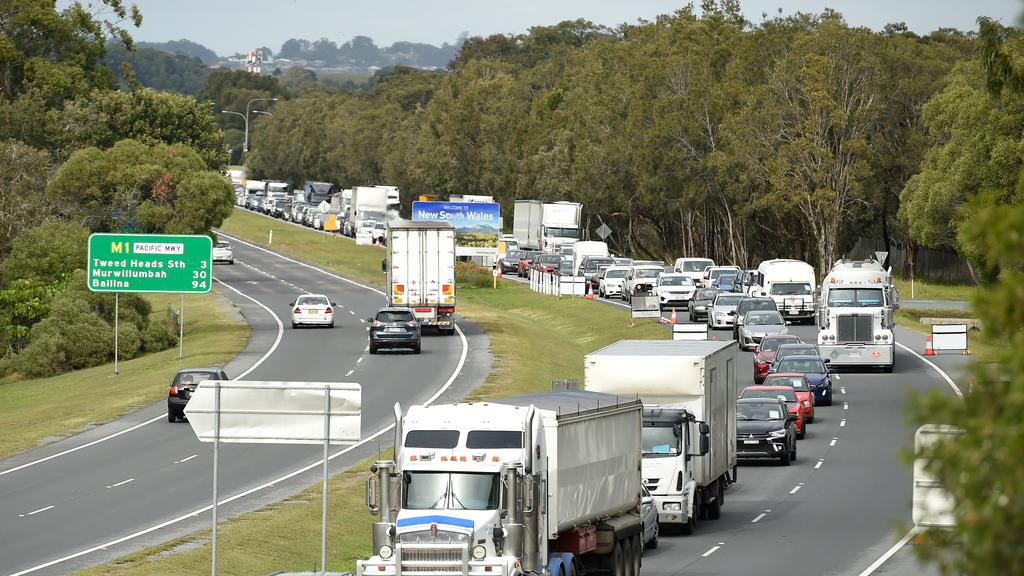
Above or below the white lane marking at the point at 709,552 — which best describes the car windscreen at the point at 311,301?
above

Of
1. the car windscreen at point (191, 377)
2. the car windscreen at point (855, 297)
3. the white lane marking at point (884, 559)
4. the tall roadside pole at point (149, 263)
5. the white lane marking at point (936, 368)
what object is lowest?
the white lane marking at point (884, 559)

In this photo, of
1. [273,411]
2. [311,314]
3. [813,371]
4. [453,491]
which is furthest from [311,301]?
[453,491]

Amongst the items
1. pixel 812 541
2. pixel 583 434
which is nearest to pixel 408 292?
pixel 812 541

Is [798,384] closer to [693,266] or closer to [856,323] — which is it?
[856,323]

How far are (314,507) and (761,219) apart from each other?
74191 millimetres

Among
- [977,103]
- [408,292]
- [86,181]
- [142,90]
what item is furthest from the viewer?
[142,90]

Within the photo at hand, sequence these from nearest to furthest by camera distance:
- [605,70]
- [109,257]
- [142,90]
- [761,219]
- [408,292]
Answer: [109,257]
[408,292]
[142,90]
[761,219]
[605,70]

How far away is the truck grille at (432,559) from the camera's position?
54.1ft

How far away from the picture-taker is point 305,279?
308ft

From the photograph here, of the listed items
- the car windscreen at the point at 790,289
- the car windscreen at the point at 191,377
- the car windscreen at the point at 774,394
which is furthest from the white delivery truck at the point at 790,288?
the car windscreen at the point at 191,377

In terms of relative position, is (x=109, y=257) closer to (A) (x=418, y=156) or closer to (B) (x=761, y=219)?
(B) (x=761, y=219)

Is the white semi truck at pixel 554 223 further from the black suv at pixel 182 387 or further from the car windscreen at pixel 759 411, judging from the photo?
the car windscreen at pixel 759 411

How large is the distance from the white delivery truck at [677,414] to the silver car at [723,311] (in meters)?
32.2

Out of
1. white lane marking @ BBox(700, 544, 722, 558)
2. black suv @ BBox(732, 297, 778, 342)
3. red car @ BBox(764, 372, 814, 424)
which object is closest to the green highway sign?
black suv @ BBox(732, 297, 778, 342)
